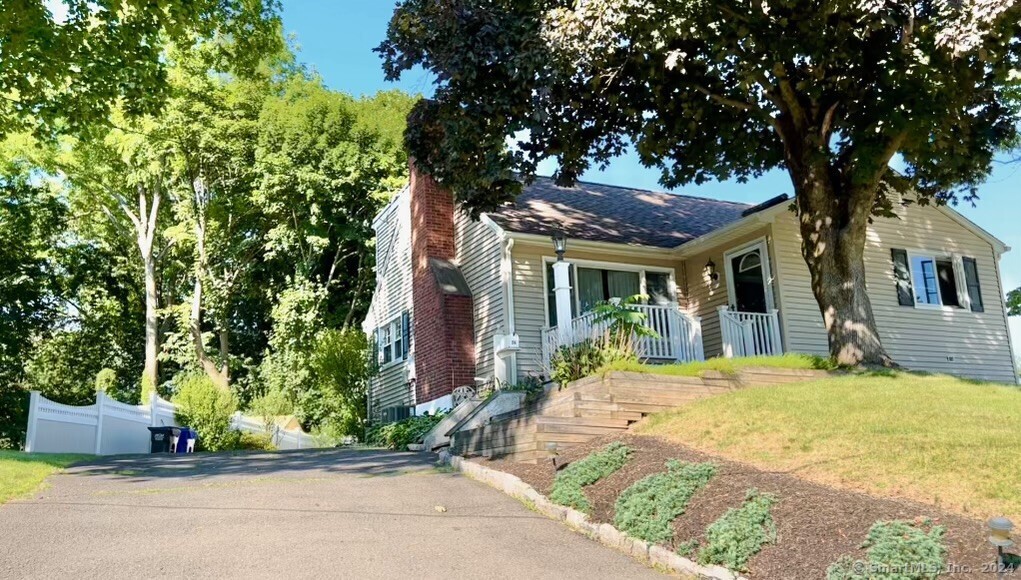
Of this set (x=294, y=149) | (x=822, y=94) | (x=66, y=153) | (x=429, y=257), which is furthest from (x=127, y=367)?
(x=822, y=94)

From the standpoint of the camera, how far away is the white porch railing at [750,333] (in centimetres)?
1528

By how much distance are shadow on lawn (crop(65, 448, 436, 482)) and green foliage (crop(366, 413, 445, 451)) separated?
2.45 ft

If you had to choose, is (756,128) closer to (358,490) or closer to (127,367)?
(358,490)

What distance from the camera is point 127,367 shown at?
35.3 meters

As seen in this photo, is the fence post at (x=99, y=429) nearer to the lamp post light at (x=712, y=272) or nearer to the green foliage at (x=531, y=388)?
the green foliage at (x=531, y=388)

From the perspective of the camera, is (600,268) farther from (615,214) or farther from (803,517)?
(803,517)

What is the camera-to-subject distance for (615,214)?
19.5 meters

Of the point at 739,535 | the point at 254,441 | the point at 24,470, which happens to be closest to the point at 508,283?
the point at 24,470

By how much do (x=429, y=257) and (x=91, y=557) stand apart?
1272cm

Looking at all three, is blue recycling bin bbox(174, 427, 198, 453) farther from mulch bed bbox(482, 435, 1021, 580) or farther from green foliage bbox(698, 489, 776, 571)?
green foliage bbox(698, 489, 776, 571)

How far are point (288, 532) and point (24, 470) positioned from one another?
5.38 meters

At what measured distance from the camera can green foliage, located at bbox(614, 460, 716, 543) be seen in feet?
22.2

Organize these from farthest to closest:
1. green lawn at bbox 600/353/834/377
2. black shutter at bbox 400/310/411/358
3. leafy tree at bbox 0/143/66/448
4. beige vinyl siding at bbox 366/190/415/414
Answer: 1. leafy tree at bbox 0/143/66/448
2. beige vinyl siding at bbox 366/190/415/414
3. black shutter at bbox 400/310/411/358
4. green lawn at bbox 600/353/834/377

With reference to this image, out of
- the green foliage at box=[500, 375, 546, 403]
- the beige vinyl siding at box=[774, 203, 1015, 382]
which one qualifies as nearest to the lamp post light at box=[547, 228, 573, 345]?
the green foliage at box=[500, 375, 546, 403]
